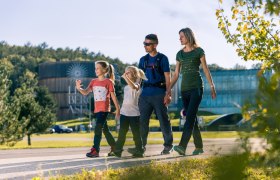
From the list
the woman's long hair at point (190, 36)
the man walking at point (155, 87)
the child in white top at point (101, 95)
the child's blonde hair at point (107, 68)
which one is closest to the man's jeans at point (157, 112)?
the man walking at point (155, 87)

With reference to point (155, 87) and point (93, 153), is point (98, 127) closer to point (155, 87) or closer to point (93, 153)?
point (93, 153)

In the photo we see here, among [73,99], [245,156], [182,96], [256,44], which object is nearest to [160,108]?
[182,96]

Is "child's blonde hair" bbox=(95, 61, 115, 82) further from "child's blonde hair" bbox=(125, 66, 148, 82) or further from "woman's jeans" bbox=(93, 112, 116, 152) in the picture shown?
"child's blonde hair" bbox=(125, 66, 148, 82)

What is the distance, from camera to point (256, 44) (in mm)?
7539

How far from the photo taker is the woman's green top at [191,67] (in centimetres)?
785

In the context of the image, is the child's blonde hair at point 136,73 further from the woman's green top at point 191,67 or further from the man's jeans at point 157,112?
the woman's green top at point 191,67

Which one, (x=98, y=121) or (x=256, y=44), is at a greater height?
Result: (x=256, y=44)

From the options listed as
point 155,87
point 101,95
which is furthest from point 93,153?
point 155,87

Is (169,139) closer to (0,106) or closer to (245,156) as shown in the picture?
(245,156)

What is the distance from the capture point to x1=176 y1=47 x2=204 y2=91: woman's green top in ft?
25.8

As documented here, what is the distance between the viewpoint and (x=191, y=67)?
7945 millimetres

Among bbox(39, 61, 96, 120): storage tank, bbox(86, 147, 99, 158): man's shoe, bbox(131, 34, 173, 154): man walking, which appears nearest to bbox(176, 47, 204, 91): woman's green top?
bbox(131, 34, 173, 154): man walking

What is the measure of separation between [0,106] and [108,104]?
686 inches

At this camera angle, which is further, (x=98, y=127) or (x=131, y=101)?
(x=98, y=127)
